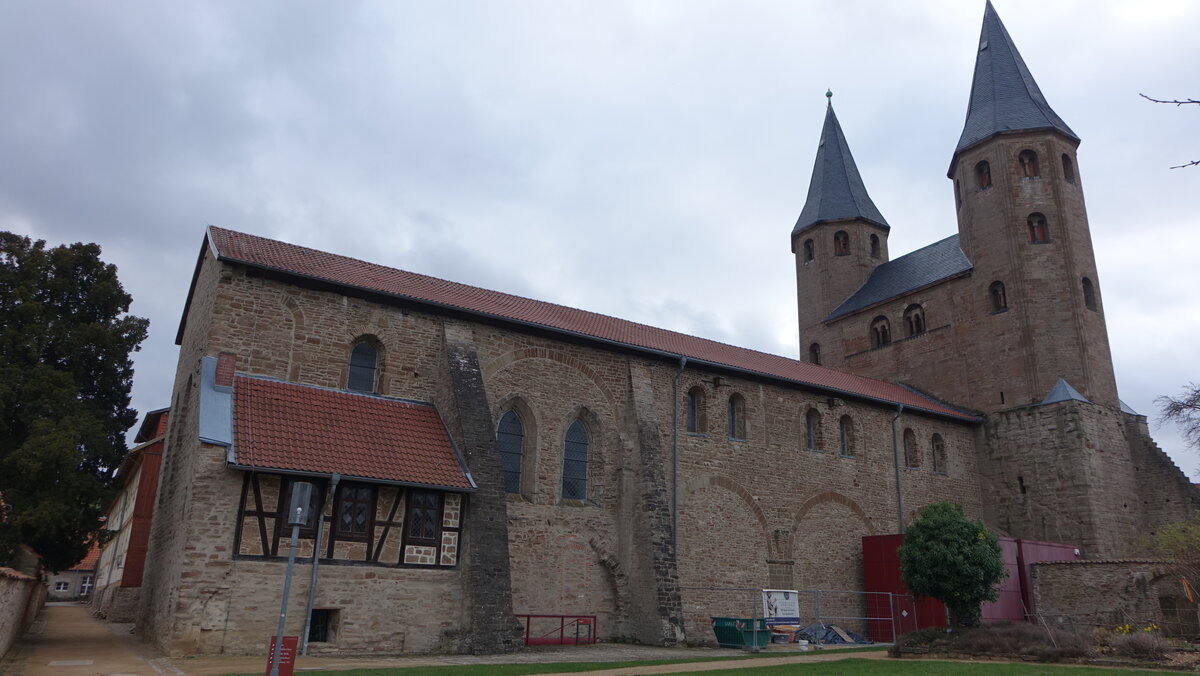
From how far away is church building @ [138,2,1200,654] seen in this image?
14.6 metres

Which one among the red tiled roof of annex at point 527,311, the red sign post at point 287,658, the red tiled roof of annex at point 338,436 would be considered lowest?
the red sign post at point 287,658

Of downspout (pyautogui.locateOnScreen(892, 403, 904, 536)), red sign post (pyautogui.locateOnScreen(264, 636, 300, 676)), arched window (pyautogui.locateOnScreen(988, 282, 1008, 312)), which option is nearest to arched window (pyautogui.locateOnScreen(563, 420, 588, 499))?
red sign post (pyautogui.locateOnScreen(264, 636, 300, 676))

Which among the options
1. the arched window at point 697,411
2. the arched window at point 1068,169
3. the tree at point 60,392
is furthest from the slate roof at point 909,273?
the tree at point 60,392

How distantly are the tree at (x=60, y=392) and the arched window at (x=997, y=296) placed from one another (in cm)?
2752

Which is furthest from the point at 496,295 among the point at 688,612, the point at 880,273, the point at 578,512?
the point at 880,273

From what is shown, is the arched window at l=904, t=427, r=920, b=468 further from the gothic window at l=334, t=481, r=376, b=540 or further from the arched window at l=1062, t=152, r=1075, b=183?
the gothic window at l=334, t=481, r=376, b=540

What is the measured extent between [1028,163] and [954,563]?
60.1ft

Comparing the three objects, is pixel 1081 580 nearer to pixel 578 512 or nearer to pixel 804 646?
pixel 804 646

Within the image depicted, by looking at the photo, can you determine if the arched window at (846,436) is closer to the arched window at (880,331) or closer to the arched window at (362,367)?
the arched window at (880,331)

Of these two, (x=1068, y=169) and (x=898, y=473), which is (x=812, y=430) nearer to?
(x=898, y=473)

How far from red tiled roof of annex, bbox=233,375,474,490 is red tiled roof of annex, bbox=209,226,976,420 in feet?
8.10

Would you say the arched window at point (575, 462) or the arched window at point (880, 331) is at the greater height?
the arched window at point (880, 331)

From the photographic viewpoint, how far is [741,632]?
18391 millimetres

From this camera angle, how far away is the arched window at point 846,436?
83.1ft
